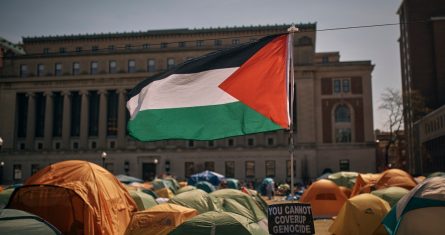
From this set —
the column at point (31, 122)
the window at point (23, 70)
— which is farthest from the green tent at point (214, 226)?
the window at point (23, 70)

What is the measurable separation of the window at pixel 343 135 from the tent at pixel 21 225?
203ft

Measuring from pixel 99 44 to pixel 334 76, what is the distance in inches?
1489

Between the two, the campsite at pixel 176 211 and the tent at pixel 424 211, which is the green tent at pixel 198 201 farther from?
the tent at pixel 424 211

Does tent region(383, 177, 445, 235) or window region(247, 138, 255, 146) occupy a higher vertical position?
window region(247, 138, 255, 146)

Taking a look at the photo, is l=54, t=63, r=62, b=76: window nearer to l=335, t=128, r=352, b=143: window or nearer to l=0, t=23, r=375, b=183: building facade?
l=0, t=23, r=375, b=183: building facade

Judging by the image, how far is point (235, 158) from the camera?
6912cm

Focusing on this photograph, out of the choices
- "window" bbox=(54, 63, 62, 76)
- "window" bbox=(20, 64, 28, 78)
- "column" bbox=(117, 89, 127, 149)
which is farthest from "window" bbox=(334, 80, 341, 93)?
"window" bbox=(20, 64, 28, 78)

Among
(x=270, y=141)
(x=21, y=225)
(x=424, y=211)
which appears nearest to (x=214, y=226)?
(x=21, y=225)

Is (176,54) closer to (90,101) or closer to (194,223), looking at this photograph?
(90,101)

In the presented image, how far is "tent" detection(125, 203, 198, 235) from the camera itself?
1241cm

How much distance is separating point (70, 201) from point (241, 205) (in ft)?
20.1

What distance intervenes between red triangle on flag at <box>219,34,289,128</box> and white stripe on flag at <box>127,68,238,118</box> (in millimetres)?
190

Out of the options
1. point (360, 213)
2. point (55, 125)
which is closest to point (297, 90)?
point (55, 125)

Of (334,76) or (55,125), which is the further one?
(55,125)
